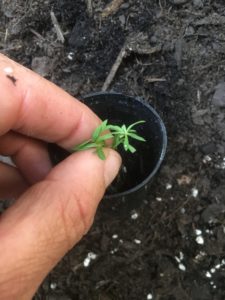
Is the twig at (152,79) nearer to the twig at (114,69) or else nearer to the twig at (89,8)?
the twig at (114,69)

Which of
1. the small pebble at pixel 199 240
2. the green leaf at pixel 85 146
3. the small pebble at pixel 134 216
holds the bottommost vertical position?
the small pebble at pixel 199 240

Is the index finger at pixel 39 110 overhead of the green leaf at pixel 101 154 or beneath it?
overhead

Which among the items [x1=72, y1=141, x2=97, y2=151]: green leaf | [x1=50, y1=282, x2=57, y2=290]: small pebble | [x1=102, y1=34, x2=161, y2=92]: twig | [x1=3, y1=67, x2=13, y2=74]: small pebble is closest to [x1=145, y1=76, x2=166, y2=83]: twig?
[x1=102, y1=34, x2=161, y2=92]: twig

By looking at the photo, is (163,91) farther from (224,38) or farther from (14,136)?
(14,136)

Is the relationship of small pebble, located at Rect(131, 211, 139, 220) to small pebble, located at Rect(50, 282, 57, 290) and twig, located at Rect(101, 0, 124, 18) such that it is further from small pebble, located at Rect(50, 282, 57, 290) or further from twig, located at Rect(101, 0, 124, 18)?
twig, located at Rect(101, 0, 124, 18)

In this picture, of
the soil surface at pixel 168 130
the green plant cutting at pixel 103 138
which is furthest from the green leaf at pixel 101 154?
the soil surface at pixel 168 130

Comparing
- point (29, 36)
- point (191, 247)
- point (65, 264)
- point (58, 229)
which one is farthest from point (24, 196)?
point (29, 36)

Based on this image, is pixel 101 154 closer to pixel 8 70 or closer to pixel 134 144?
pixel 8 70

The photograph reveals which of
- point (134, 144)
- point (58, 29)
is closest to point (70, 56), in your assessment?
point (58, 29)
